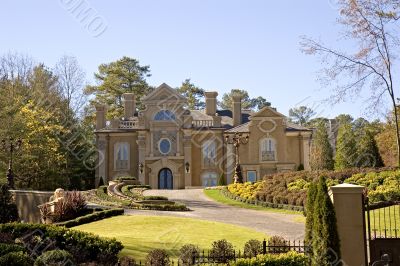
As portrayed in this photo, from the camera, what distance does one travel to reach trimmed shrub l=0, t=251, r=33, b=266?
36.7 ft

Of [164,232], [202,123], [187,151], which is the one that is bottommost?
[164,232]

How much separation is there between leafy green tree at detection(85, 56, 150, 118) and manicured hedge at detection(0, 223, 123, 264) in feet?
→ 157

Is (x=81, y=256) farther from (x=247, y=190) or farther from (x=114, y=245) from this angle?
(x=247, y=190)

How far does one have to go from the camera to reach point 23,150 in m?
38.8

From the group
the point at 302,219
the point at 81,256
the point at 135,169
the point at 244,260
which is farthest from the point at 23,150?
the point at 244,260

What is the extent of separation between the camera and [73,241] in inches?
541

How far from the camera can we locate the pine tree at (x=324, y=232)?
1128 centimetres

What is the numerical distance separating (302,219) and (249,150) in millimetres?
23534

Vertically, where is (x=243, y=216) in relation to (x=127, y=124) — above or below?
below

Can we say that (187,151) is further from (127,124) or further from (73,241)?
(73,241)

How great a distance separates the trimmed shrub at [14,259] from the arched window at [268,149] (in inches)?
1447

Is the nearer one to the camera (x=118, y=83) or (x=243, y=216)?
(x=243, y=216)

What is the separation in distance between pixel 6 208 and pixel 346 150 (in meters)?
38.6

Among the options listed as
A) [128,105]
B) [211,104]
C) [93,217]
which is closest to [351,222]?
[93,217]
